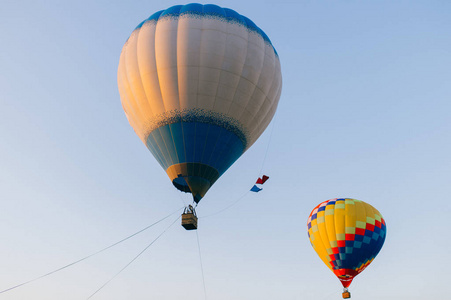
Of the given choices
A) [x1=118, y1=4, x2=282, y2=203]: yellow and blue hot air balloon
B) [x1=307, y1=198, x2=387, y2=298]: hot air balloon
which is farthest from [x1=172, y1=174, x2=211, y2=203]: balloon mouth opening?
[x1=307, y1=198, x2=387, y2=298]: hot air balloon

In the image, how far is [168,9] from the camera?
1662 centimetres

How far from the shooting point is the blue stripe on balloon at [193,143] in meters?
15.5

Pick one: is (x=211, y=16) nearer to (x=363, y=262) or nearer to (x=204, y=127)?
(x=204, y=127)

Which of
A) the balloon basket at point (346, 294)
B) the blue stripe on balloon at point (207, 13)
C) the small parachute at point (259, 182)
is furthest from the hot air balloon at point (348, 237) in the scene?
the blue stripe on balloon at point (207, 13)

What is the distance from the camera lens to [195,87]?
1532 centimetres

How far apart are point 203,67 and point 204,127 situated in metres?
2.06

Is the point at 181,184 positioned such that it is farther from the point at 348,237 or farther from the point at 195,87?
the point at 348,237

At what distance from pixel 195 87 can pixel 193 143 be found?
1928 mm

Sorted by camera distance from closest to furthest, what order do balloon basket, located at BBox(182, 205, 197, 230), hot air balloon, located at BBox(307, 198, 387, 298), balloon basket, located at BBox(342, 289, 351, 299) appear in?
balloon basket, located at BBox(182, 205, 197, 230)
balloon basket, located at BBox(342, 289, 351, 299)
hot air balloon, located at BBox(307, 198, 387, 298)

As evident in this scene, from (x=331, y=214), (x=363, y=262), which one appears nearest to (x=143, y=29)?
(x=331, y=214)

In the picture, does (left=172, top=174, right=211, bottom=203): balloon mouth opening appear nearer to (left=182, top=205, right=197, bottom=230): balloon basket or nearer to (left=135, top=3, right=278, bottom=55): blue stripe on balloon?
(left=182, top=205, right=197, bottom=230): balloon basket

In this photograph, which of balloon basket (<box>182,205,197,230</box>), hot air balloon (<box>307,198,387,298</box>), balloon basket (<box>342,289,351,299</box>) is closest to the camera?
balloon basket (<box>182,205,197,230</box>)

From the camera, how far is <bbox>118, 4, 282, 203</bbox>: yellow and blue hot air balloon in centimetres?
1535

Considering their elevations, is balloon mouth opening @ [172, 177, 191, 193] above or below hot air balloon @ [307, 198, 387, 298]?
above
